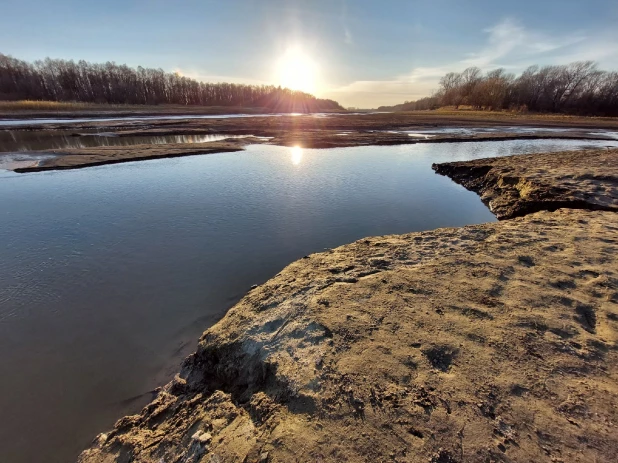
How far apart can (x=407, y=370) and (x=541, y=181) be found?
10570mm

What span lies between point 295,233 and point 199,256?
249 centimetres

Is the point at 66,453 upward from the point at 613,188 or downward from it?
downward

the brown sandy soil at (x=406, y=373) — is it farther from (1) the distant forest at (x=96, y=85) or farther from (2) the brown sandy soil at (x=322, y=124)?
(1) the distant forest at (x=96, y=85)

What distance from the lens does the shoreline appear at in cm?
230

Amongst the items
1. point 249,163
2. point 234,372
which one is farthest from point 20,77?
point 234,372

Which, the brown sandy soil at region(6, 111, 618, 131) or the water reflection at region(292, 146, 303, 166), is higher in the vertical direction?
the brown sandy soil at region(6, 111, 618, 131)

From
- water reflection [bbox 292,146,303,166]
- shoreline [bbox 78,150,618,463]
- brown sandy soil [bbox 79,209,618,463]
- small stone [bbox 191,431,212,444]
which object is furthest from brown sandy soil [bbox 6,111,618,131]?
small stone [bbox 191,431,212,444]

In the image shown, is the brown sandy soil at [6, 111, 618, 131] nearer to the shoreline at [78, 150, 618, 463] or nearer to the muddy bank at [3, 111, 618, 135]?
the muddy bank at [3, 111, 618, 135]

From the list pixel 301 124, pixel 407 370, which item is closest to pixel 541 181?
pixel 407 370

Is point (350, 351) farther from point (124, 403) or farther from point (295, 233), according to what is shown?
point (295, 233)

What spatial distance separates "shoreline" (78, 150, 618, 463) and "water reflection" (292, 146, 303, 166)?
13060mm

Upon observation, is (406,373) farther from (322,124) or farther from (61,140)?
(322,124)

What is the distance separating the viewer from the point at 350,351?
308cm

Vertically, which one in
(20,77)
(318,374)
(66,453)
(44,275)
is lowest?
(66,453)
